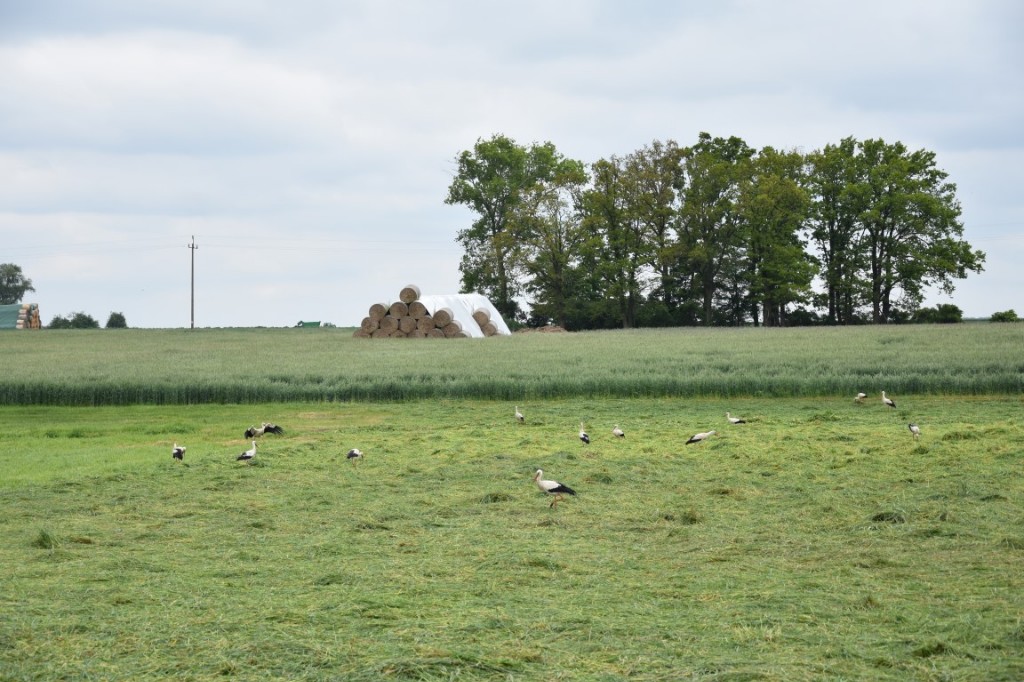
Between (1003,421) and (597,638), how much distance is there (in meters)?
15.3

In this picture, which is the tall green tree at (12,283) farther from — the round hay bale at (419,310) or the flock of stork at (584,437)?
the flock of stork at (584,437)

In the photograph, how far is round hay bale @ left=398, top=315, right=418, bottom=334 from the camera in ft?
190

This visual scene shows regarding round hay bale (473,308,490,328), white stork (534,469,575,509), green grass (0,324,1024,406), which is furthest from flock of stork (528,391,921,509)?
round hay bale (473,308,490,328)

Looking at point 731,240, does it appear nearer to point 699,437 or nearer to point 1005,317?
point 1005,317

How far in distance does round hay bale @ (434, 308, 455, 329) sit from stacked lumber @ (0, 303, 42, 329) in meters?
38.6

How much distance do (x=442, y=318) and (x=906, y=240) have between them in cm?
2963

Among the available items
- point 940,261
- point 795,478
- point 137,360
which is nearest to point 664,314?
point 940,261

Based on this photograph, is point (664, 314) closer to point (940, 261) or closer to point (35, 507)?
point (940, 261)

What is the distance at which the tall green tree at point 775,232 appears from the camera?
2650 inches

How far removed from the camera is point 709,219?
70.4 m

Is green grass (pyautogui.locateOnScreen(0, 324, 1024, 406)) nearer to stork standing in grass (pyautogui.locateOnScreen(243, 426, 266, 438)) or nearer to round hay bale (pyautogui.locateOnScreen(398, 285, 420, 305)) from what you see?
stork standing in grass (pyautogui.locateOnScreen(243, 426, 266, 438))

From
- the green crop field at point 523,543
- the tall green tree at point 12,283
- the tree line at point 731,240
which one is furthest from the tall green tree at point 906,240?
the tall green tree at point 12,283

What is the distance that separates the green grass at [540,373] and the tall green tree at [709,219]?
29513 millimetres

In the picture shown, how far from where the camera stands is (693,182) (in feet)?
233
